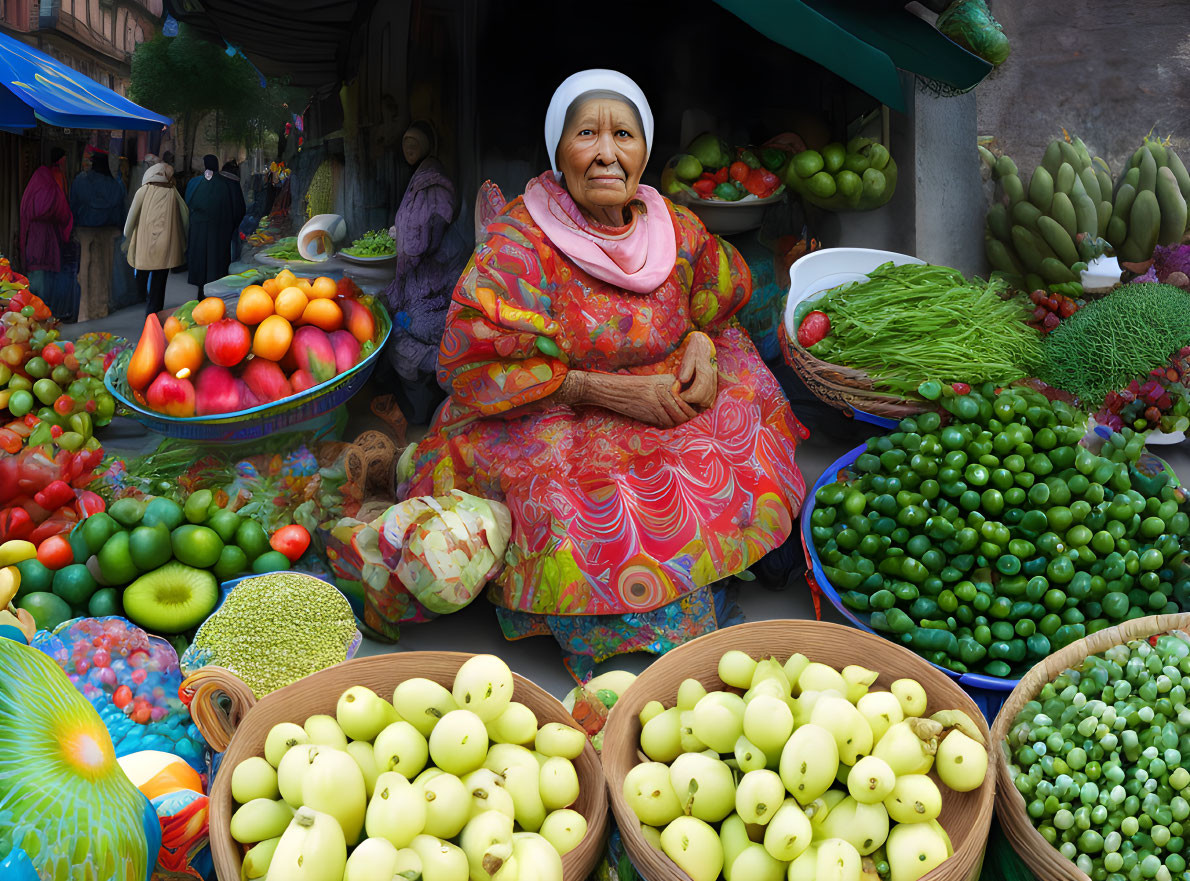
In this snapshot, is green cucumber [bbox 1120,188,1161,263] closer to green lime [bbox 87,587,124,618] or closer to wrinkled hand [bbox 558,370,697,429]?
wrinkled hand [bbox 558,370,697,429]

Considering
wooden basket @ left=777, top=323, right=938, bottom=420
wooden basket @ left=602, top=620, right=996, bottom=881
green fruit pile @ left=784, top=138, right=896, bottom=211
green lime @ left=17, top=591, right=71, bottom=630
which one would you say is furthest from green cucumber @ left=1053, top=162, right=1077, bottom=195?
green lime @ left=17, top=591, right=71, bottom=630

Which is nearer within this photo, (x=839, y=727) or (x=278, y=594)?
(x=839, y=727)

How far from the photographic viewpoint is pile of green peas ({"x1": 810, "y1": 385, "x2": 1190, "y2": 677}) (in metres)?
2.60

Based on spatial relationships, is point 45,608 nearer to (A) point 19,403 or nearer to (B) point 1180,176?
(A) point 19,403

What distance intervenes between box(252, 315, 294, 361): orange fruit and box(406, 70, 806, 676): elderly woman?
2.55ft

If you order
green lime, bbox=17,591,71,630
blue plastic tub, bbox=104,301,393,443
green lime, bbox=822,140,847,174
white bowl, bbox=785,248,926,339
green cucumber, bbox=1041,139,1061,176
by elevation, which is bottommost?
green lime, bbox=17,591,71,630

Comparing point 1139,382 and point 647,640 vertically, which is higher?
point 1139,382

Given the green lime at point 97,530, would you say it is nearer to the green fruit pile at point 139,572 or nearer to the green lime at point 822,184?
the green fruit pile at point 139,572

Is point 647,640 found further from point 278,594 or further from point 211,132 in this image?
point 211,132

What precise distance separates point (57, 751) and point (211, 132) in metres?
3.30

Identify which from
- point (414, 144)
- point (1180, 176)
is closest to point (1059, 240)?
point (1180, 176)

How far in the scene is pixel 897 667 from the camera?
1.94m

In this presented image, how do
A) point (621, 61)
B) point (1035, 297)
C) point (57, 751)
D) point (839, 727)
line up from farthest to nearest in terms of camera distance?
Answer: point (621, 61) → point (1035, 297) → point (839, 727) → point (57, 751)

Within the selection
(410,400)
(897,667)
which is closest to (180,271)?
(410,400)
